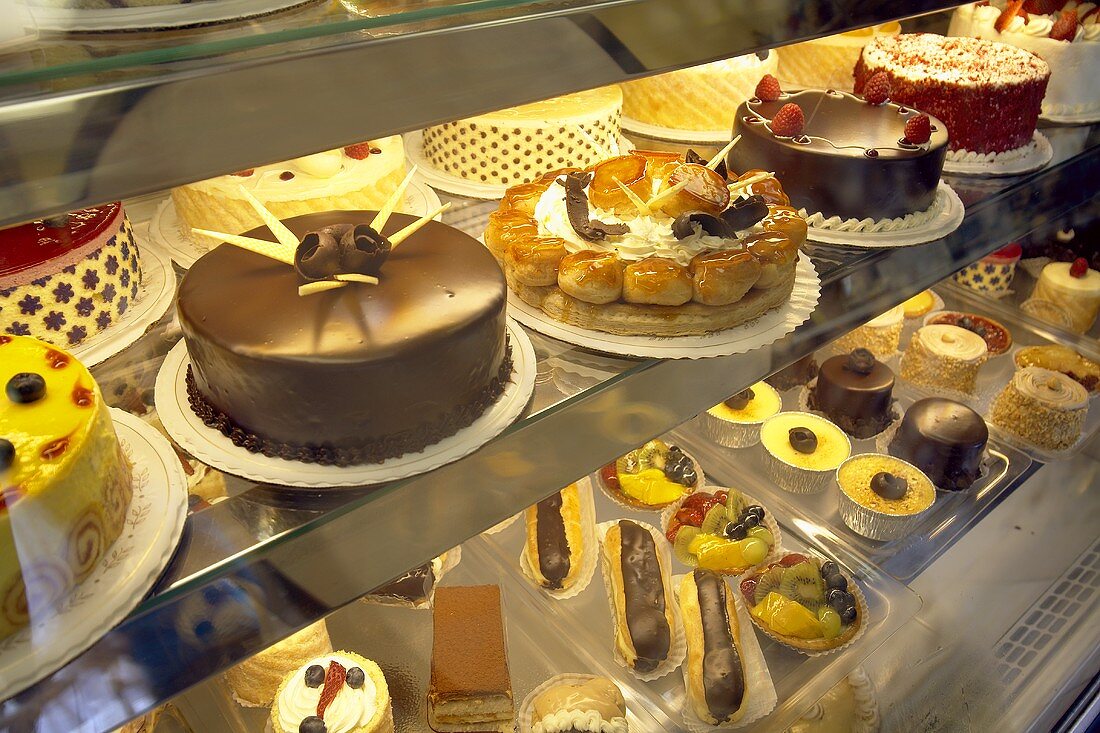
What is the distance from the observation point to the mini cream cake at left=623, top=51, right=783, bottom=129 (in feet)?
8.04

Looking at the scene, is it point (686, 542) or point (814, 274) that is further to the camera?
point (686, 542)

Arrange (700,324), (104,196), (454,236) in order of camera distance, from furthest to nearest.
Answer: (700,324), (454,236), (104,196)

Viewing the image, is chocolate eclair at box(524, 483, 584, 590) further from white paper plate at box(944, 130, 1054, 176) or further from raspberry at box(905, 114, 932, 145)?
white paper plate at box(944, 130, 1054, 176)

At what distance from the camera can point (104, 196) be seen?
33.7 inches

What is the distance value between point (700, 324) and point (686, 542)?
Result: 4.56 ft

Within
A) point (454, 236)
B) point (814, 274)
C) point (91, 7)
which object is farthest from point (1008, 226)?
point (91, 7)

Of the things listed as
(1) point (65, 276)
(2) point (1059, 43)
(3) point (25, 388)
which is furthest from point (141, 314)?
(2) point (1059, 43)

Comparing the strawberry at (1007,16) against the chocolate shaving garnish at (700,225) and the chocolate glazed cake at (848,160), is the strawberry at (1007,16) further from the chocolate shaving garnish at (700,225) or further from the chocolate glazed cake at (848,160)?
the chocolate shaving garnish at (700,225)

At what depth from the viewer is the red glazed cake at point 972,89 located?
2.46m

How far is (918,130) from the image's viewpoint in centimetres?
210

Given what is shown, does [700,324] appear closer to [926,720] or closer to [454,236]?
[454,236]

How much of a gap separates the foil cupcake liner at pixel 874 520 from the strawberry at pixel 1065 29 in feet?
5.27

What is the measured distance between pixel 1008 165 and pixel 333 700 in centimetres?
228

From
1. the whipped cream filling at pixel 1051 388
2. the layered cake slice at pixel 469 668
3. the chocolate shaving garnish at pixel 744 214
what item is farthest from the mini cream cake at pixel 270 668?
the whipped cream filling at pixel 1051 388
